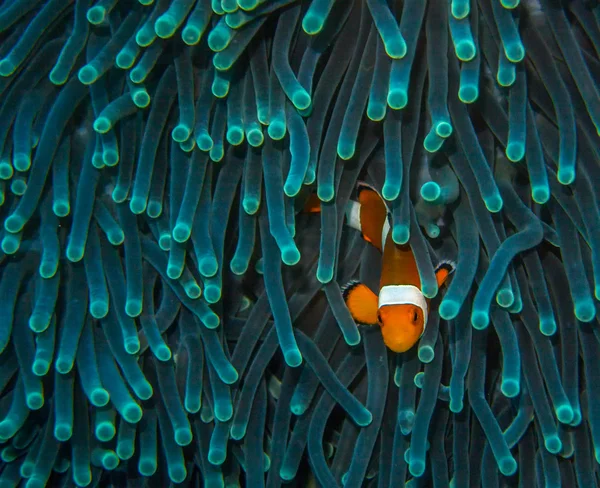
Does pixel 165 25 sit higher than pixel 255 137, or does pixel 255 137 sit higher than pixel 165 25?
pixel 165 25

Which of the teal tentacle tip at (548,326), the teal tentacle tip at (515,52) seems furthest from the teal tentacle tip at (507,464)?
the teal tentacle tip at (515,52)

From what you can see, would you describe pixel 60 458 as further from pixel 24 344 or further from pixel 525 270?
pixel 525 270

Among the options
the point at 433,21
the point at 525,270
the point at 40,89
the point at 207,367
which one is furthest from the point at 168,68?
the point at 525,270

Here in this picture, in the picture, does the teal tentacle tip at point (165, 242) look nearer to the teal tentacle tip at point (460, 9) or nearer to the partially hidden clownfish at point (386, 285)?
the partially hidden clownfish at point (386, 285)

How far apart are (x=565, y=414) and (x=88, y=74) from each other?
104 cm

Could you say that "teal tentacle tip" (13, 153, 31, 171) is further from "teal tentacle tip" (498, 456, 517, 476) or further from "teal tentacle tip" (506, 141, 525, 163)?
"teal tentacle tip" (498, 456, 517, 476)

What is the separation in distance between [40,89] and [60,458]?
31.8 inches

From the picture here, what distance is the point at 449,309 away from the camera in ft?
3.13

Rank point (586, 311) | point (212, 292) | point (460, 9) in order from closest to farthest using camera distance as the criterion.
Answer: point (460, 9) < point (586, 311) < point (212, 292)

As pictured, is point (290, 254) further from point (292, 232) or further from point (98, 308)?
point (98, 308)

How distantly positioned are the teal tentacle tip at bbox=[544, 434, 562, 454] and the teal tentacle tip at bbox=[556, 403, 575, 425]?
0.16 feet

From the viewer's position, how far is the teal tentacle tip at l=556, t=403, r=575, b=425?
1.02m

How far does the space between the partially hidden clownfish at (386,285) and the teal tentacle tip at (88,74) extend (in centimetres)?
47

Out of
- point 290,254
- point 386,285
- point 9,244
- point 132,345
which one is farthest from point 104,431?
point 386,285
